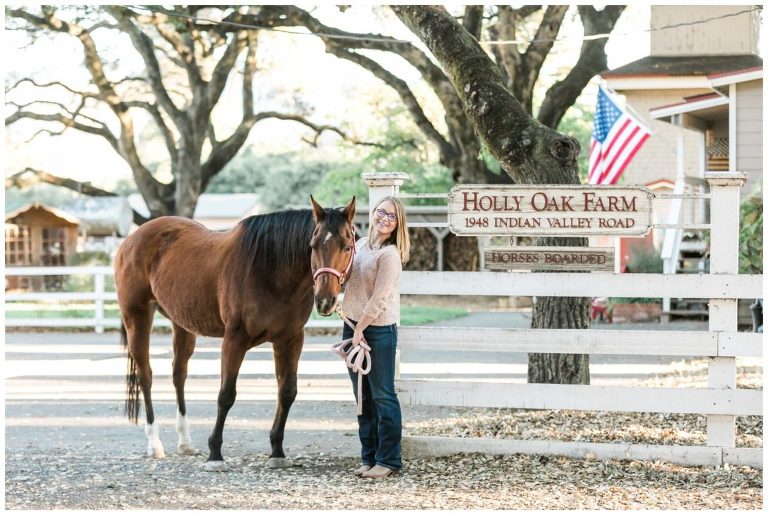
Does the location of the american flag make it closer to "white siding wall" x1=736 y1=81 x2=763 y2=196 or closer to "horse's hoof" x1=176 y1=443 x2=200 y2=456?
"white siding wall" x1=736 y1=81 x2=763 y2=196

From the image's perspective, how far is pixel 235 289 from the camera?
24.9 ft

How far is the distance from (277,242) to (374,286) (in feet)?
2.90

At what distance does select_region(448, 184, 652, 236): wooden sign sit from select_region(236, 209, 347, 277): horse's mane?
1.08 meters

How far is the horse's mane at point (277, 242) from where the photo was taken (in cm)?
732

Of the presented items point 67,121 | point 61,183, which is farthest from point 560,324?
point 61,183

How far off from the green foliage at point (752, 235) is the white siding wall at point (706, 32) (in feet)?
37.6

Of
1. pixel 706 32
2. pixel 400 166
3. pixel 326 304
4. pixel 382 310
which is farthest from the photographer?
pixel 400 166

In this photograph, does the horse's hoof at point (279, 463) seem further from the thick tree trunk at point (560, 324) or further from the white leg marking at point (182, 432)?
the thick tree trunk at point (560, 324)

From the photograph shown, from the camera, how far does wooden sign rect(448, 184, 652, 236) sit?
24.3 feet

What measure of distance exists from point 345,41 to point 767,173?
1121 centimetres

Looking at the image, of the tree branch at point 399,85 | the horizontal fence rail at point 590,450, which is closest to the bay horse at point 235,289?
the horizontal fence rail at point 590,450

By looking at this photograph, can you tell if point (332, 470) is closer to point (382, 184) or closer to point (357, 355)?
point (357, 355)

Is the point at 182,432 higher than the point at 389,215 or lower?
lower

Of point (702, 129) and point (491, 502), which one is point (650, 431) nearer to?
point (491, 502)
